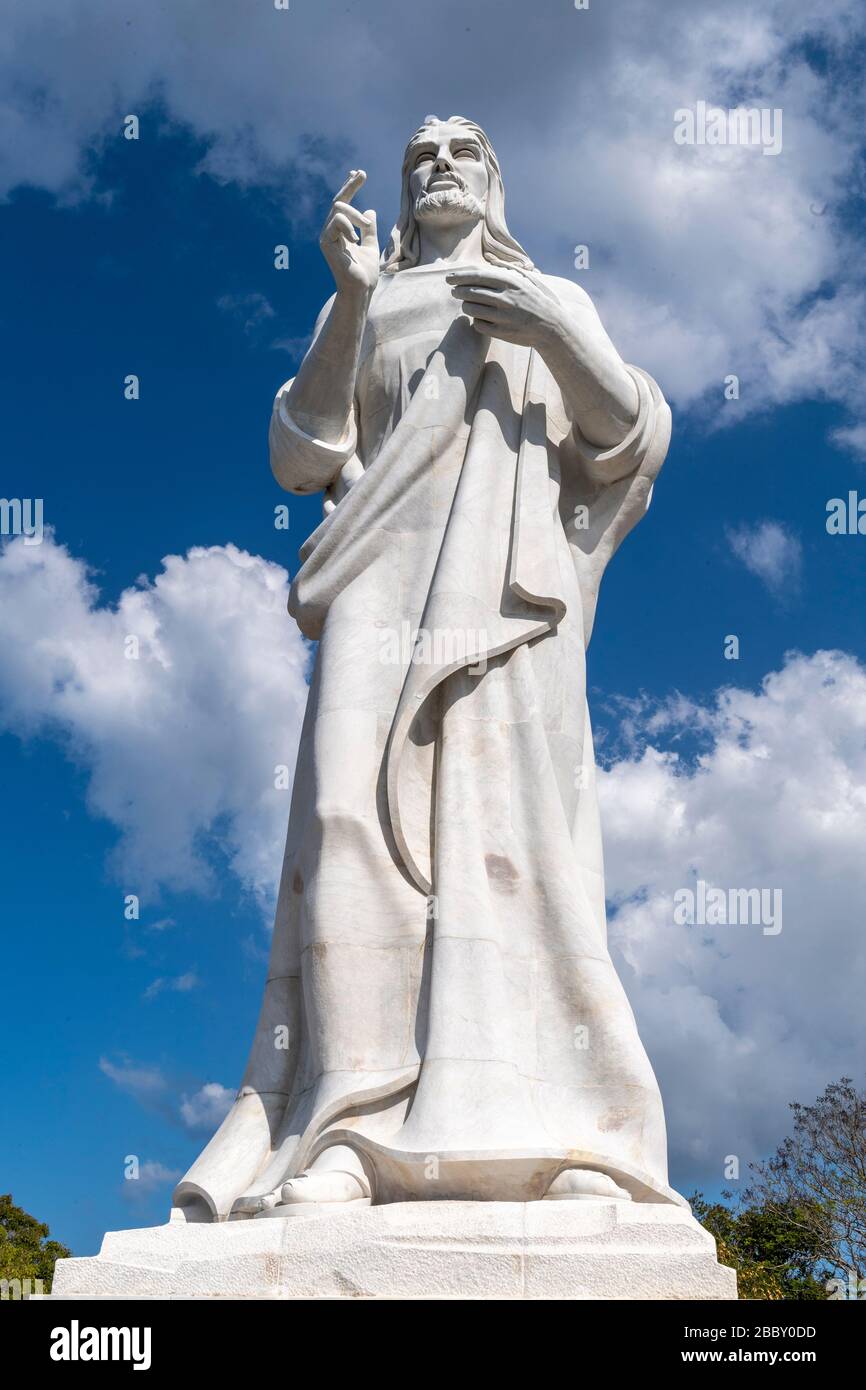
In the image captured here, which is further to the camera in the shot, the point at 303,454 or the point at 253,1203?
the point at 303,454

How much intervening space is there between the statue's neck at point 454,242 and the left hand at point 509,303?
3.52 feet

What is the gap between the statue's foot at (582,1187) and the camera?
24.1 feet

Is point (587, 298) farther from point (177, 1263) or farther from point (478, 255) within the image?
point (177, 1263)

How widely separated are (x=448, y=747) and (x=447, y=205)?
12.3ft

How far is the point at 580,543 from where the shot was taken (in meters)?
9.69

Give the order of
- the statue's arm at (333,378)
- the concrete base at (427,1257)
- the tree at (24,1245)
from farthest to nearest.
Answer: the tree at (24,1245), the statue's arm at (333,378), the concrete base at (427,1257)

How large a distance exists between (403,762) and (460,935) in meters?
1.09

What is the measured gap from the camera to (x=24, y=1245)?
→ 41.5m

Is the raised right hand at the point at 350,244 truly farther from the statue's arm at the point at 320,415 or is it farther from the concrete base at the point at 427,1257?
the concrete base at the point at 427,1257

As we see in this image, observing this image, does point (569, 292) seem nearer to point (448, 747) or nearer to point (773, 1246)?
point (448, 747)

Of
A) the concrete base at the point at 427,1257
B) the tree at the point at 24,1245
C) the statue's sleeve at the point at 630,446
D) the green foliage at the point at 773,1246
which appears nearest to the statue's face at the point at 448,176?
the statue's sleeve at the point at 630,446

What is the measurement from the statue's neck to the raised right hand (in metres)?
0.79

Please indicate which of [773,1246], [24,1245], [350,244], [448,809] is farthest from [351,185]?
[24,1245]
